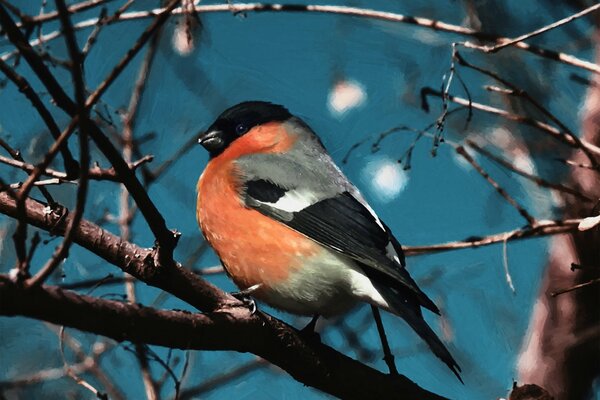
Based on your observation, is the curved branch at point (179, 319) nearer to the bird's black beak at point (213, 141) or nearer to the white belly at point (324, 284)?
the white belly at point (324, 284)

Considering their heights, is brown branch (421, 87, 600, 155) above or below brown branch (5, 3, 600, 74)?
below

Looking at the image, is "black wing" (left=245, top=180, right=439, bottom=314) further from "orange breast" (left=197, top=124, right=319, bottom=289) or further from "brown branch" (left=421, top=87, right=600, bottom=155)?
"brown branch" (left=421, top=87, right=600, bottom=155)

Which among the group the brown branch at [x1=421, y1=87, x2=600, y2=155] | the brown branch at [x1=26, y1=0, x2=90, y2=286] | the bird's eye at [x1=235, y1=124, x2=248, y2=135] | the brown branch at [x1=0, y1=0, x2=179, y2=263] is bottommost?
the brown branch at [x1=26, y1=0, x2=90, y2=286]

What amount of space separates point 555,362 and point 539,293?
21.2 inches

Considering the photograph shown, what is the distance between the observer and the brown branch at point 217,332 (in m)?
1.90

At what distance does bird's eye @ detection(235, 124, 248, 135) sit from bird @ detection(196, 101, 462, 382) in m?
0.31

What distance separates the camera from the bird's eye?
3926 millimetres

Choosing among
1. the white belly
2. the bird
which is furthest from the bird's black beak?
the white belly

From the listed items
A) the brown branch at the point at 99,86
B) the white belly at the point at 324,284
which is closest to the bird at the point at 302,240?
the white belly at the point at 324,284

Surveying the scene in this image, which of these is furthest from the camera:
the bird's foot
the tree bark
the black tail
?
the tree bark

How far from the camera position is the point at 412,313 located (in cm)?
290

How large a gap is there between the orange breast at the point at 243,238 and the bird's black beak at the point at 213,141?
376 mm

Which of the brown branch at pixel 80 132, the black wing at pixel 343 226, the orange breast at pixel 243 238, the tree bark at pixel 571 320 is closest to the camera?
the brown branch at pixel 80 132

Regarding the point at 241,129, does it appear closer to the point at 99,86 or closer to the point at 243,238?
the point at 243,238
